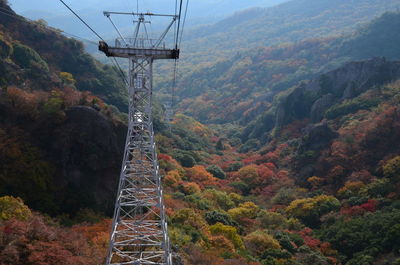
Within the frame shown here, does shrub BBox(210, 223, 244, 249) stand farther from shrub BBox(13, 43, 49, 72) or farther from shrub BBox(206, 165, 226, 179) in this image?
shrub BBox(13, 43, 49, 72)

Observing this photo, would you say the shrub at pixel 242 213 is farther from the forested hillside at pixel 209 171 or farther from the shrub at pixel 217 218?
the shrub at pixel 217 218

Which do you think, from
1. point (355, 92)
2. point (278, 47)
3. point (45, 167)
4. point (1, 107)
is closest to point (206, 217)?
point (45, 167)

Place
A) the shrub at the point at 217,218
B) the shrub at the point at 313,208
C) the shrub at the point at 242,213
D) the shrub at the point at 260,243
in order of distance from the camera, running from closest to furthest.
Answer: the shrub at the point at 260,243, the shrub at the point at 217,218, the shrub at the point at 242,213, the shrub at the point at 313,208

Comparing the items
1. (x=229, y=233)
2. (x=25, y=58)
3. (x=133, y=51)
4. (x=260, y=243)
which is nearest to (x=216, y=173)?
(x=260, y=243)

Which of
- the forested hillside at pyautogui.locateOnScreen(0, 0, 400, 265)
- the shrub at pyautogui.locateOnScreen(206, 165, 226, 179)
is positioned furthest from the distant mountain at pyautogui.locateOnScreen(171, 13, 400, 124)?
the shrub at pyautogui.locateOnScreen(206, 165, 226, 179)

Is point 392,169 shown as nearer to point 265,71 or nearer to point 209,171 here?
point 209,171

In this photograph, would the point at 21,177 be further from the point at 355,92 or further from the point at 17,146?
the point at 355,92

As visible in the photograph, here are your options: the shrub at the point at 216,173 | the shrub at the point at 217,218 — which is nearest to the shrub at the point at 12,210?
the shrub at the point at 217,218

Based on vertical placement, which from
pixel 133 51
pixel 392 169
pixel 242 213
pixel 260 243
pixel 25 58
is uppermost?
pixel 133 51
